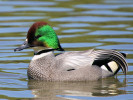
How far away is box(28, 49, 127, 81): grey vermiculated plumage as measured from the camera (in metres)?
9.81

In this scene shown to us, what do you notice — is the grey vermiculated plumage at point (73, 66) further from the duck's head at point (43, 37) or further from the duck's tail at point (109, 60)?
the duck's head at point (43, 37)

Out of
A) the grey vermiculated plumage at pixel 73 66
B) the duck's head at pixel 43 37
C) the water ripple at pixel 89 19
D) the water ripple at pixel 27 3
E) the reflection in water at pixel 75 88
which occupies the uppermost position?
the water ripple at pixel 27 3

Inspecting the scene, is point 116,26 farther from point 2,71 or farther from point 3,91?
point 3,91

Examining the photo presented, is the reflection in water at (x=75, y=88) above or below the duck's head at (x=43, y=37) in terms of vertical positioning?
below

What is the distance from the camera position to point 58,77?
32.1ft

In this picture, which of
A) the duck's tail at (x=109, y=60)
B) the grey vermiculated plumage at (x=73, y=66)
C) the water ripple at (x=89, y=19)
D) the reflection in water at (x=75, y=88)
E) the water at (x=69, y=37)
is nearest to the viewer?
the reflection in water at (x=75, y=88)

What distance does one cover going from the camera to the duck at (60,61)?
9.83 meters

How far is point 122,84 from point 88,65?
77cm

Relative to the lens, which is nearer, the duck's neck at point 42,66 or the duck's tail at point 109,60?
the duck's neck at point 42,66

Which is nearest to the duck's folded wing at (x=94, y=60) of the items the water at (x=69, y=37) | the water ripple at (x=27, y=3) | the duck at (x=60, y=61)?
the duck at (x=60, y=61)

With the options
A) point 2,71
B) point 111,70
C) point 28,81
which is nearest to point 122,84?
point 111,70

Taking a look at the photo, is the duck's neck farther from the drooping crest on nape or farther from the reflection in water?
the drooping crest on nape

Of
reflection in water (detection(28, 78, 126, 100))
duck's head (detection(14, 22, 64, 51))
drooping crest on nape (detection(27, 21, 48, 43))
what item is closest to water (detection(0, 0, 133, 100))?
reflection in water (detection(28, 78, 126, 100))

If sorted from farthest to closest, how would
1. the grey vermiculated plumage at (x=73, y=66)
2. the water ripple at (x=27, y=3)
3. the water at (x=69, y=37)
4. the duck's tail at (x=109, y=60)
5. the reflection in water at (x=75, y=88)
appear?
the water ripple at (x=27, y=3)
the duck's tail at (x=109, y=60)
the grey vermiculated plumage at (x=73, y=66)
the water at (x=69, y=37)
the reflection in water at (x=75, y=88)
